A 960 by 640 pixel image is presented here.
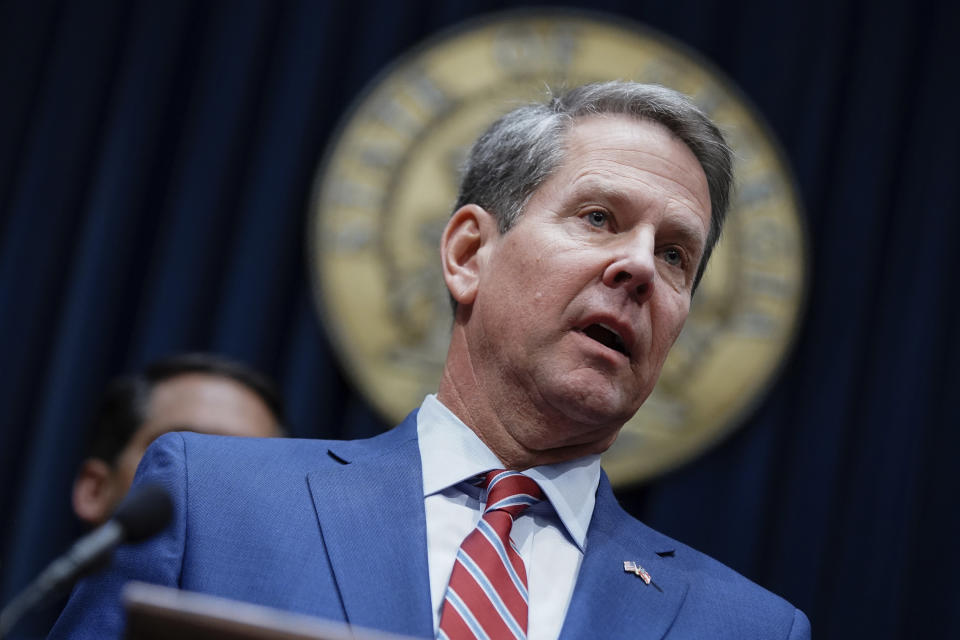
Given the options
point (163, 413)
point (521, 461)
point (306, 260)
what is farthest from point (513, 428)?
point (306, 260)

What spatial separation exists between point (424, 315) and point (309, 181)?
49 cm

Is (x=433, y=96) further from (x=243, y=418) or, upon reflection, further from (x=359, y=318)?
(x=243, y=418)

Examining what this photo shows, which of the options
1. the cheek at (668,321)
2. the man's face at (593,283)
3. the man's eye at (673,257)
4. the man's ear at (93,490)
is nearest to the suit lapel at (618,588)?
the man's face at (593,283)

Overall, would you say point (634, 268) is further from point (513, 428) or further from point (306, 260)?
point (306, 260)

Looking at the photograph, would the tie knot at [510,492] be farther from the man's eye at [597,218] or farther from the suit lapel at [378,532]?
the man's eye at [597,218]

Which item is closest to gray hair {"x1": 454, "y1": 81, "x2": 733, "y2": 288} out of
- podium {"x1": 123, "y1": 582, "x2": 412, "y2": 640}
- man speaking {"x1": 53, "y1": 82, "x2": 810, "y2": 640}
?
man speaking {"x1": 53, "y1": 82, "x2": 810, "y2": 640}

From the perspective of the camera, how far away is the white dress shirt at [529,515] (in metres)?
1.42

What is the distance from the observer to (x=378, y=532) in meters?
1.39

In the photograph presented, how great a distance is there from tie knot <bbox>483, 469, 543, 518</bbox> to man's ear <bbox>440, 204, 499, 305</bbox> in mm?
290

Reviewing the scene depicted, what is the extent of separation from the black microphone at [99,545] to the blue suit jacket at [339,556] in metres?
0.23

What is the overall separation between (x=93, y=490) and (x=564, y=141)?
1.55 metres

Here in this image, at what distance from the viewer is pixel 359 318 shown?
9.87 feet

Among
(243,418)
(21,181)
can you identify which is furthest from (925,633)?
(21,181)

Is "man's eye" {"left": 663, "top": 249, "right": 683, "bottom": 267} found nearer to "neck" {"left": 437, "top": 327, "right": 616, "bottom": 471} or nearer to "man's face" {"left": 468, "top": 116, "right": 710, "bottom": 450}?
"man's face" {"left": 468, "top": 116, "right": 710, "bottom": 450}
